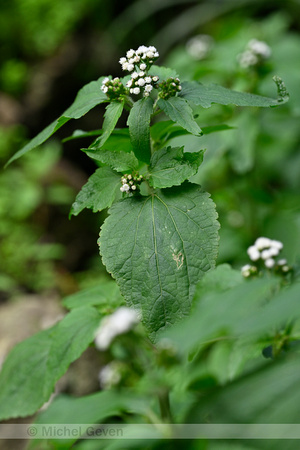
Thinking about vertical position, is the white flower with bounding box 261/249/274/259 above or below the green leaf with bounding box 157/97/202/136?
below

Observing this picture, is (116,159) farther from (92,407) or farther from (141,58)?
(92,407)

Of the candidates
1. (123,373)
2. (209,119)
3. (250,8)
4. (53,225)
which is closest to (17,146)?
(53,225)

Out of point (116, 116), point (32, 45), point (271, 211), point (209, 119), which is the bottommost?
point (116, 116)

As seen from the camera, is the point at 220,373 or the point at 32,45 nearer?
the point at 220,373

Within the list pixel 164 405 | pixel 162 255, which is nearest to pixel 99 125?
pixel 162 255

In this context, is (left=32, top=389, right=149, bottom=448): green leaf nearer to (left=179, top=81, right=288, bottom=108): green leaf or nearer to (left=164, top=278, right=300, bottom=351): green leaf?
(left=164, top=278, right=300, bottom=351): green leaf

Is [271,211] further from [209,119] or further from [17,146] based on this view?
[17,146]

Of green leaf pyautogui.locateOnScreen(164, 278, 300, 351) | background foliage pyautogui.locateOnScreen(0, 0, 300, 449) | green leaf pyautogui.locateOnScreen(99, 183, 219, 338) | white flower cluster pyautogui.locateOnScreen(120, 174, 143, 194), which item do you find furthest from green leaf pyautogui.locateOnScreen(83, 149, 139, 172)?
green leaf pyautogui.locateOnScreen(164, 278, 300, 351)

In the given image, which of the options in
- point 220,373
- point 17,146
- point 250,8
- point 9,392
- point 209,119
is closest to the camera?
point 9,392
